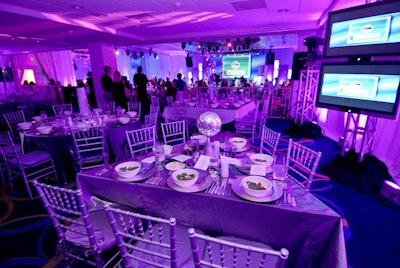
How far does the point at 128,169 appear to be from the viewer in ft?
5.69

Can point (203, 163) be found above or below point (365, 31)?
below

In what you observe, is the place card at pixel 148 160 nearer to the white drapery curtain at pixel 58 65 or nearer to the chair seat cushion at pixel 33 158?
the chair seat cushion at pixel 33 158

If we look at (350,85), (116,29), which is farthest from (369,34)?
(116,29)

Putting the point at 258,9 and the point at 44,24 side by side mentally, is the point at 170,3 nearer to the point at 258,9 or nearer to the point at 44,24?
the point at 258,9

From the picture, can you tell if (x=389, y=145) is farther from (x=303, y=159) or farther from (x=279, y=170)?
(x=279, y=170)

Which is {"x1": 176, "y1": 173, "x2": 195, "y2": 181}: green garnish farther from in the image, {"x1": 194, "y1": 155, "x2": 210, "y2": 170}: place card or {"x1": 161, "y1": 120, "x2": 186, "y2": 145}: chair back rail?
{"x1": 161, "y1": 120, "x2": 186, "y2": 145}: chair back rail

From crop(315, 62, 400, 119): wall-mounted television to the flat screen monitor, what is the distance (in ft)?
37.6

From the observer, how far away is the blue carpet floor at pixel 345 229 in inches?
74.1

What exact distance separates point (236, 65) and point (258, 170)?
13.6 meters

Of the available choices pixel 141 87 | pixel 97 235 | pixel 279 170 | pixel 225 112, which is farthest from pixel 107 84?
pixel 279 170

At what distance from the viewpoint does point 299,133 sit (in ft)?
17.0

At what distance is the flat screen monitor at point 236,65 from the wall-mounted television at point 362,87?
11448 mm

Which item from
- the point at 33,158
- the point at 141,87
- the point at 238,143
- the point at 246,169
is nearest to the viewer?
the point at 246,169

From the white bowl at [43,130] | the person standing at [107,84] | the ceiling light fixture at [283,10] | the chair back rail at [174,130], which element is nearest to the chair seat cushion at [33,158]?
the white bowl at [43,130]
